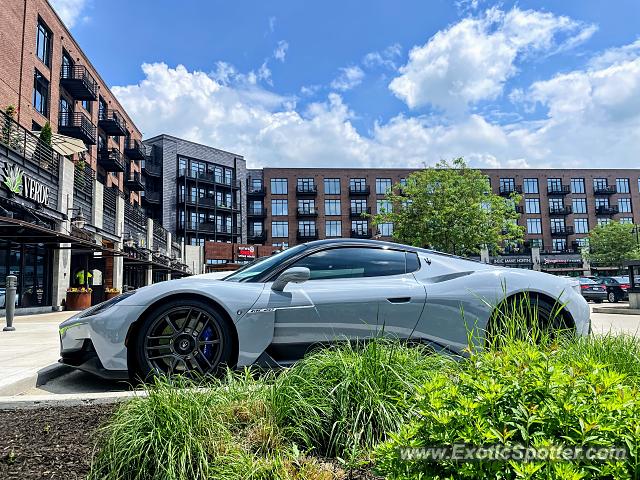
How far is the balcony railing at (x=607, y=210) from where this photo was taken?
7262cm

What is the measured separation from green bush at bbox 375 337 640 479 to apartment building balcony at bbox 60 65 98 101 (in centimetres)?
3533

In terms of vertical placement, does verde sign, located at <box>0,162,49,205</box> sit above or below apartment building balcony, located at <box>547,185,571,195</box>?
below

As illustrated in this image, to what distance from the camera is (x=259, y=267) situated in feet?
13.9

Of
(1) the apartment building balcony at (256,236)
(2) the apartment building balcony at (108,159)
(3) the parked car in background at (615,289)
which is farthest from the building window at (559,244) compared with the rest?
(2) the apartment building balcony at (108,159)

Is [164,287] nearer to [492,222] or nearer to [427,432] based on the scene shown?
[427,432]

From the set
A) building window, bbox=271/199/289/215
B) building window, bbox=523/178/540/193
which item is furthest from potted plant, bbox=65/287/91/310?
building window, bbox=523/178/540/193

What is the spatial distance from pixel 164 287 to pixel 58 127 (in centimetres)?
3206

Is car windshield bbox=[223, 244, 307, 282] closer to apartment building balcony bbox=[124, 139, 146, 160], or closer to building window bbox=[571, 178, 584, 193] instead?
apartment building balcony bbox=[124, 139, 146, 160]

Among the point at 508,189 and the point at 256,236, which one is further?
the point at 508,189

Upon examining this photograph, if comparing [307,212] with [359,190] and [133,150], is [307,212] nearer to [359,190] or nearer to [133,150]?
[359,190]

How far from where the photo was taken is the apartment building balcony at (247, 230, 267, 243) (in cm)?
7043

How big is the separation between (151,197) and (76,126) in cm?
2852

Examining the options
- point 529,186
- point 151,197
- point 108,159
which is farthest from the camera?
point 529,186

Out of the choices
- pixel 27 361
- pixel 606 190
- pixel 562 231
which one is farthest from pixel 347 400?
pixel 606 190
